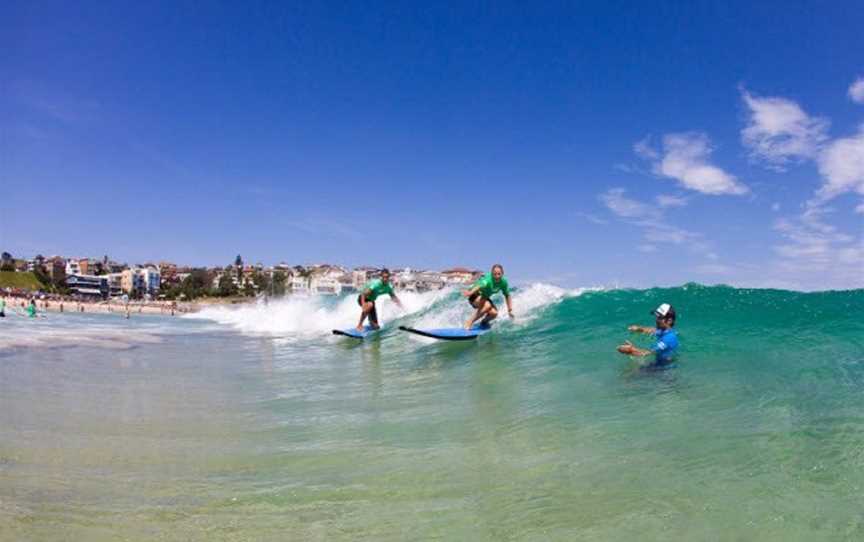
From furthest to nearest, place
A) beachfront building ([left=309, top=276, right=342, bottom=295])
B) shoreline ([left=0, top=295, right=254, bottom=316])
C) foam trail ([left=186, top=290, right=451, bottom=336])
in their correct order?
1. beachfront building ([left=309, top=276, right=342, bottom=295])
2. shoreline ([left=0, top=295, right=254, bottom=316])
3. foam trail ([left=186, top=290, right=451, bottom=336])

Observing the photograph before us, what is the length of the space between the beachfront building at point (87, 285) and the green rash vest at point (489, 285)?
177 meters

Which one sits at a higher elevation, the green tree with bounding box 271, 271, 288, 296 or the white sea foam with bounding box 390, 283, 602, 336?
the green tree with bounding box 271, 271, 288, 296

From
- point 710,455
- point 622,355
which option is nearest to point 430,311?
point 622,355

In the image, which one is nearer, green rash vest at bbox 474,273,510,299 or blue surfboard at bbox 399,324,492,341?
blue surfboard at bbox 399,324,492,341

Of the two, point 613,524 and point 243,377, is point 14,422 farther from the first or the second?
point 613,524

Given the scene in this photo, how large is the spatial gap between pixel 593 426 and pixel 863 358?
4824 millimetres

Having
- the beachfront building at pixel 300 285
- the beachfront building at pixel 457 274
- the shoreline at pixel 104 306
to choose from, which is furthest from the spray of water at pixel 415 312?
the beachfront building at pixel 300 285

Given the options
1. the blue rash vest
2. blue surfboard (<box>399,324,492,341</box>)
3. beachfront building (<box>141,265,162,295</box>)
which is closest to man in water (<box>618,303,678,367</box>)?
the blue rash vest

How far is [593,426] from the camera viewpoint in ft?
20.9

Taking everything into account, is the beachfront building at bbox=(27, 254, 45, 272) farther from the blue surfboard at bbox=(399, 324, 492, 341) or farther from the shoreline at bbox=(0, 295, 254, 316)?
the blue surfboard at bbox=(399, 324, 492, 341)

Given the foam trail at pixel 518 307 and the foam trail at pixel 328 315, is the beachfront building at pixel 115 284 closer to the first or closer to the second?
the foam trail at pixel 328 315

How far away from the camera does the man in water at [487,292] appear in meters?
14.4

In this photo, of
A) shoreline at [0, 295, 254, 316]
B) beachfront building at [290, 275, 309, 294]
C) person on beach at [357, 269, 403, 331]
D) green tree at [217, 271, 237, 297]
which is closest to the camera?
person on beach at [357, 269, 403, 331]

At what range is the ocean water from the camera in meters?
4.20
